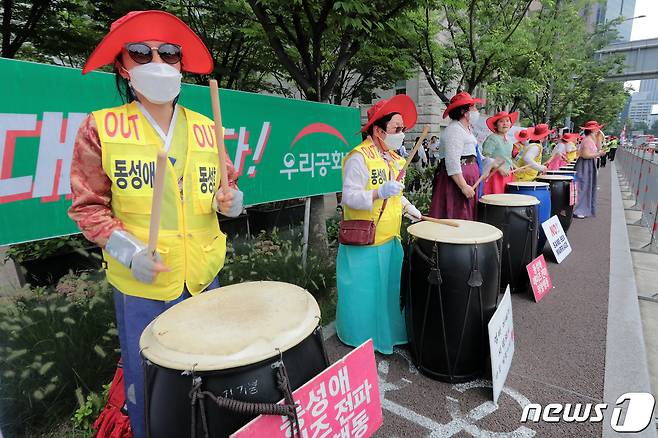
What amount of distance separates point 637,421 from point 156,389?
2631 millimetres

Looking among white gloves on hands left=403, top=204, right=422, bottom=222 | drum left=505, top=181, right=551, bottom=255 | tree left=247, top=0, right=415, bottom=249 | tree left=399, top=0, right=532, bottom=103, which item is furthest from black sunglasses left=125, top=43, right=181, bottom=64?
tree left=399, top=0, right=532, bottom=103

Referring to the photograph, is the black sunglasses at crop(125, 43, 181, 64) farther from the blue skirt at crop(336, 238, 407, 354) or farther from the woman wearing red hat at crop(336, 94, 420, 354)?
the blue skirt at crop(336, 238, 407, 354)

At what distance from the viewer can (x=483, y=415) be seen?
2.41 metres

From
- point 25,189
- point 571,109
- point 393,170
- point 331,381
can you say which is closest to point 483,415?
point 331,381

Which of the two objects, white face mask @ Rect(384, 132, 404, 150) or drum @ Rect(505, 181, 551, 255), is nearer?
white face mask @ Rect(384, 132, 404, 150)

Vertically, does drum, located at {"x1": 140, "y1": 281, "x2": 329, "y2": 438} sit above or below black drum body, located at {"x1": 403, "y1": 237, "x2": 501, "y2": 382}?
above

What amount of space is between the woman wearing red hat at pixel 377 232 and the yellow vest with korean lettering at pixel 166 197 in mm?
1143

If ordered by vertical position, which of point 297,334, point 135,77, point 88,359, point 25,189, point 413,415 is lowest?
point 413,415

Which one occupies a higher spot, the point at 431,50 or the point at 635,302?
the point at 431,50

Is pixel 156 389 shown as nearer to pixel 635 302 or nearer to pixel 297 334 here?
pixel 297 334

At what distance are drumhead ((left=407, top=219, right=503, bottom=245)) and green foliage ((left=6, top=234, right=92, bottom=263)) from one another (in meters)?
3.55

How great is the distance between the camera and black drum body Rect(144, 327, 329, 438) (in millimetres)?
1209

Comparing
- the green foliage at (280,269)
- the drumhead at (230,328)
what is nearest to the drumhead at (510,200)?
the green foliage at (280,269)

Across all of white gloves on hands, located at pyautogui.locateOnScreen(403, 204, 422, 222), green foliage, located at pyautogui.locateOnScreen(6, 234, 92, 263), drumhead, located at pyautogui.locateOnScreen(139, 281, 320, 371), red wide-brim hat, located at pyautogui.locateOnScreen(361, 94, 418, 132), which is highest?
red wide-brim hat, located at pyautogui.locateOnScreen(361, 94, 418, 132)
